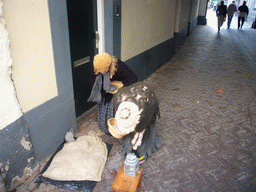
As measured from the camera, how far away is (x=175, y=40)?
34.8 ft

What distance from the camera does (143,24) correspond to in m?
6.52

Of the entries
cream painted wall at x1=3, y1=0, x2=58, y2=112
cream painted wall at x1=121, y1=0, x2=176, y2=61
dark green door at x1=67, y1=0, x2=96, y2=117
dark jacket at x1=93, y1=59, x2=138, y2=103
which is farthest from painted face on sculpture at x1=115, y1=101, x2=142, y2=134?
cream painted wall at x1=121, y1=0, x2=176, y2=61

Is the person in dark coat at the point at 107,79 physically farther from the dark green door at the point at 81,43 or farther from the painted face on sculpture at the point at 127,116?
the painted face on sculpture at the point at 127,116

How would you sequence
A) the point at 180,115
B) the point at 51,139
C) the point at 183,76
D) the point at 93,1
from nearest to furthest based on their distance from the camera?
1. the point at 51,139
2. the point at 93,1
3. the point at 180,115
4. the point at 183,76

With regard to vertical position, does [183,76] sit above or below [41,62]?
below

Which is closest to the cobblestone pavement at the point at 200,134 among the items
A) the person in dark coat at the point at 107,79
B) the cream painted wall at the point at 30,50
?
the person in dark coat at the point at 107,79

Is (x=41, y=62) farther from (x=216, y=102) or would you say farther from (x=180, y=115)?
(x=216, y=102)

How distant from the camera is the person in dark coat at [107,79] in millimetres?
3474

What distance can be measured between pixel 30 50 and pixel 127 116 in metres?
1.64

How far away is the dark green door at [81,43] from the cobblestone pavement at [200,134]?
61 cm

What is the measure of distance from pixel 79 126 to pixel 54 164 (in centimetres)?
127

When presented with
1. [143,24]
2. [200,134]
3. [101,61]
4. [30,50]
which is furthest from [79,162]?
[143,24]

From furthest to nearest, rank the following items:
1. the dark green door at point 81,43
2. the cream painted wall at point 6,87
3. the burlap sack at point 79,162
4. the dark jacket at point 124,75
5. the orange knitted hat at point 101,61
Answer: the dark green door at point 81,43 < the dark jacket at point 124,75 < the orange knitted hat at point 101,61 < the burlap sack at point 79,162 < the cream painted wall at point 6,87

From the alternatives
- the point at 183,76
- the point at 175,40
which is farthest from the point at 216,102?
the point at 175,40
